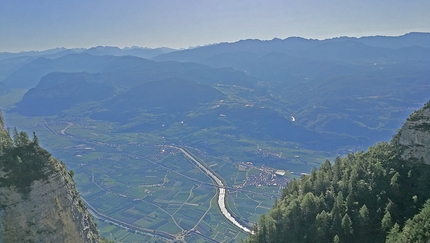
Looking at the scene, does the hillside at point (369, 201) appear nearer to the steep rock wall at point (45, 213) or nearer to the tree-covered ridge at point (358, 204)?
the tree-covered ridge at point (358, 204)

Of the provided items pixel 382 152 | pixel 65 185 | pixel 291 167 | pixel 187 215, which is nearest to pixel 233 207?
pixel 187 215

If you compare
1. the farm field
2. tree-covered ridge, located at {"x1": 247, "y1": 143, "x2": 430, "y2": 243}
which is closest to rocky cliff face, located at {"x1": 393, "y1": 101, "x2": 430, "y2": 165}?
tree-covered ridge, located at {"x1": 247, "y1": 143, "x2": 430, "y2": 243}

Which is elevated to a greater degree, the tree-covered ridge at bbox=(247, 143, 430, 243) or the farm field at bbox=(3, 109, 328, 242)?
the tree-covered ridge at bbox=(247, 143, 430, 243)

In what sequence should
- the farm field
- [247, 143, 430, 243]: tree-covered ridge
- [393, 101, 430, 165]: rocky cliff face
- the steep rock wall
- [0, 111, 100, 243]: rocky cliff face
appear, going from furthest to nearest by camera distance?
the farm field
[393, 101, 430, 165]: rocky cliff face
[247, 143, 430, 243]: tree-covered ridge
[0, 111, 100, 243]: rocky cliff face
the steep rock wall

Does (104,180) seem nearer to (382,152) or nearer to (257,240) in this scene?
(257,240)

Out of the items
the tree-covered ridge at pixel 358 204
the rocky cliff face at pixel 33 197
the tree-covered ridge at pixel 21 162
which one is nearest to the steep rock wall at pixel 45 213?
the rocky cliff face at pixel 33 197

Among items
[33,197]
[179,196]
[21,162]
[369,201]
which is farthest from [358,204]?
[179,196]

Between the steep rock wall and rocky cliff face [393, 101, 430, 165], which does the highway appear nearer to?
rocky cliff face [393, 101, 430, 165]
